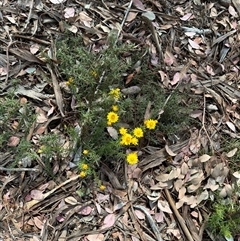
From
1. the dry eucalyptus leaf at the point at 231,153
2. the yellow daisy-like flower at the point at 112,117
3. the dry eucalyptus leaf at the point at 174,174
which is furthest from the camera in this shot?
the dry eucalyptus leaf at the point at 231,153

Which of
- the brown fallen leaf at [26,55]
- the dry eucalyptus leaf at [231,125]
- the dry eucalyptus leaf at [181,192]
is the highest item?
the brown fallen leaf at [26,55]

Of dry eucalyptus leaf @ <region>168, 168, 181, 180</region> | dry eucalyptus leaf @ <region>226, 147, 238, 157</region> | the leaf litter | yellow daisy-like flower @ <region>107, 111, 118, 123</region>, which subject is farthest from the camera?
dry eucalyptus leaf @ <region>226, 147, 238, 157</region>

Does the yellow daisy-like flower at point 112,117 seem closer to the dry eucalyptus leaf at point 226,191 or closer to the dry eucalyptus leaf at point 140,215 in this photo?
the dry eucalyptus leaf at point 140,215

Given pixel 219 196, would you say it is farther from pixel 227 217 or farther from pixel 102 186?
pixel 102 186

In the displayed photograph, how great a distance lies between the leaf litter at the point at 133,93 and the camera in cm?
259

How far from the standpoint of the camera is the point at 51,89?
2.82m

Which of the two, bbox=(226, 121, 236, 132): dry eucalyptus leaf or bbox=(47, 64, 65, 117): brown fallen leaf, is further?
bbox=(226, 121, 236, 132): dry eucalyptus leaf

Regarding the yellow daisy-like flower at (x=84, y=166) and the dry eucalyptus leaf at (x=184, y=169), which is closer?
the yellow daisy-like flower at (x=84, y=166)

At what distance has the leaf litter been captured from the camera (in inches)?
102

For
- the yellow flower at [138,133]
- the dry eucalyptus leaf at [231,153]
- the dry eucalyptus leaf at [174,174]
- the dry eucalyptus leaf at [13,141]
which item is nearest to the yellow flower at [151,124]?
the yellow flower at [138,133]

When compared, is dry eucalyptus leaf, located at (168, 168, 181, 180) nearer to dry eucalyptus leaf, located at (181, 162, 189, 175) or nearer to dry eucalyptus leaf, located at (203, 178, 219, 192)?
dry eucalyptus leaf, located at (181, 162, 189, 175)

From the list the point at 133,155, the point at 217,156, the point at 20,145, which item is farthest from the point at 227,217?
the point at 20,145

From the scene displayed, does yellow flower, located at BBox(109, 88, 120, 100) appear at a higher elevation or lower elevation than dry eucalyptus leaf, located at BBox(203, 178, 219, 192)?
higher

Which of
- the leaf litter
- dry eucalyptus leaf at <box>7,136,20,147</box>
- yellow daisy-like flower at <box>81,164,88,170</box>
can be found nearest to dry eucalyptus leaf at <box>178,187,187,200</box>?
the leaf litter
